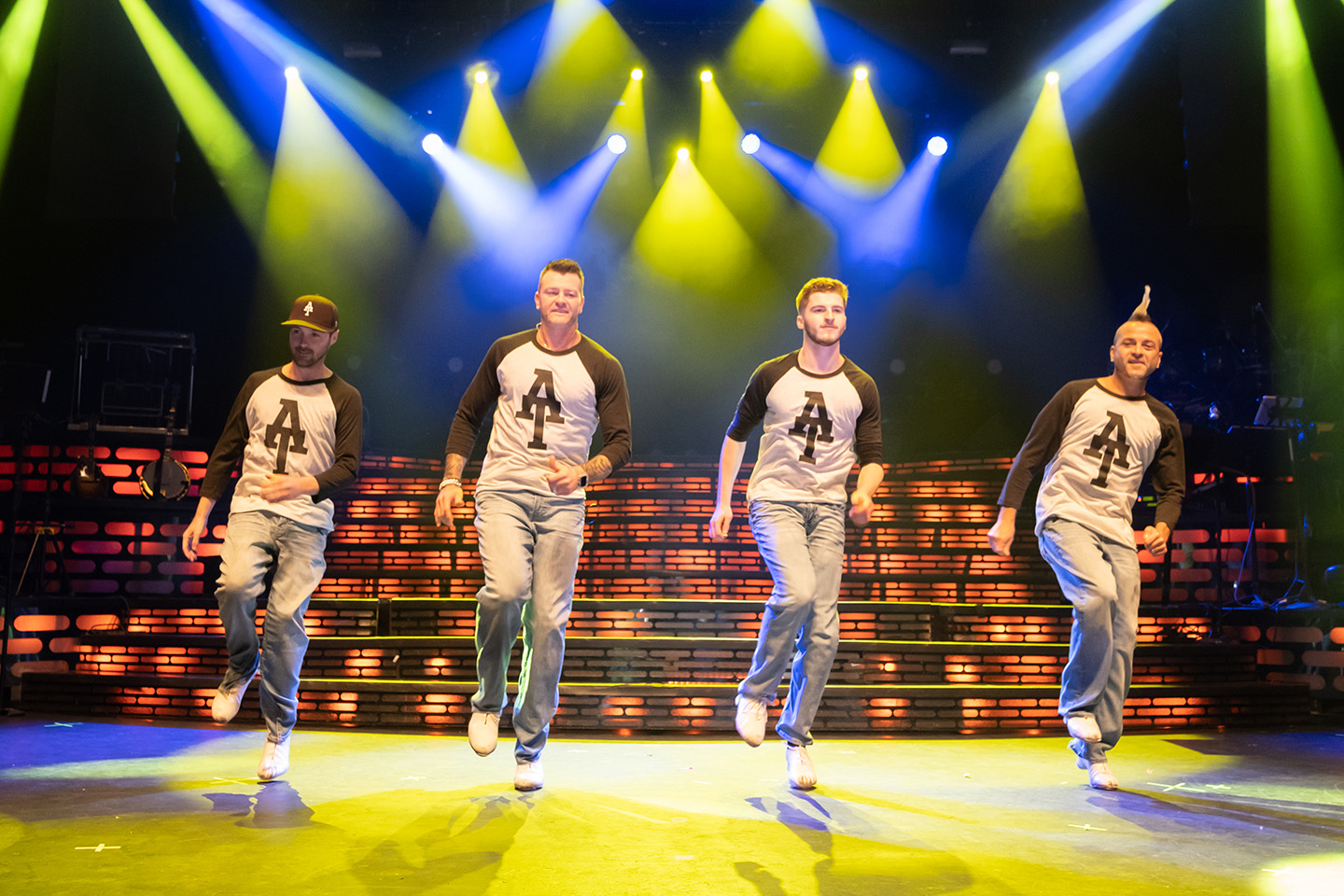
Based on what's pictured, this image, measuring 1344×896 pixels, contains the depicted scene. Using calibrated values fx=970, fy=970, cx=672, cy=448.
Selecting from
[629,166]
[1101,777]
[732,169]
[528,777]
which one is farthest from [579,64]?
[1101,777]

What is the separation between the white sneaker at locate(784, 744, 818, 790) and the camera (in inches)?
153

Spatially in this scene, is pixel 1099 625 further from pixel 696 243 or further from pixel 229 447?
pixel 696 243

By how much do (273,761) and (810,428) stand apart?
102 inches

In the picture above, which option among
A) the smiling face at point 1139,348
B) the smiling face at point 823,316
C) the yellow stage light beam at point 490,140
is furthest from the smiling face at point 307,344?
the yellow stage light beam at point 490,140

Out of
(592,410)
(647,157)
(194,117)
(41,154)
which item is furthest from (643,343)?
(592,410)

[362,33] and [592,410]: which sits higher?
[362,33]

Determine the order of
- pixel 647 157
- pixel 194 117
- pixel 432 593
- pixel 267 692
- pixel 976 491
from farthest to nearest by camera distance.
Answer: pixel 647 157
pixel 194 117
pixel 976 491
pixel 432 593
pixel 267 692

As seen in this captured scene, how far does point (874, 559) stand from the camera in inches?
313

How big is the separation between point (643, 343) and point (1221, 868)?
11378 millimetres

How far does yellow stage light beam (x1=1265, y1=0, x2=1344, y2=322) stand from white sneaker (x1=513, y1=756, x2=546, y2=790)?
9361mm

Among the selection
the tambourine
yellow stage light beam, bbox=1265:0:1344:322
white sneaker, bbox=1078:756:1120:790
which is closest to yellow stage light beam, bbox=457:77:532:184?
the tambourine

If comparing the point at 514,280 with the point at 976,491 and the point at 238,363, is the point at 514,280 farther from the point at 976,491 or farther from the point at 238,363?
the point at 976,491

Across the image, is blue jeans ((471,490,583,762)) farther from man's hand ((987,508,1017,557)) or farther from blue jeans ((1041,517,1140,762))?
blue jeans ((1041,517,1140,762))

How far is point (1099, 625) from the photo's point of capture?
4094 mm
